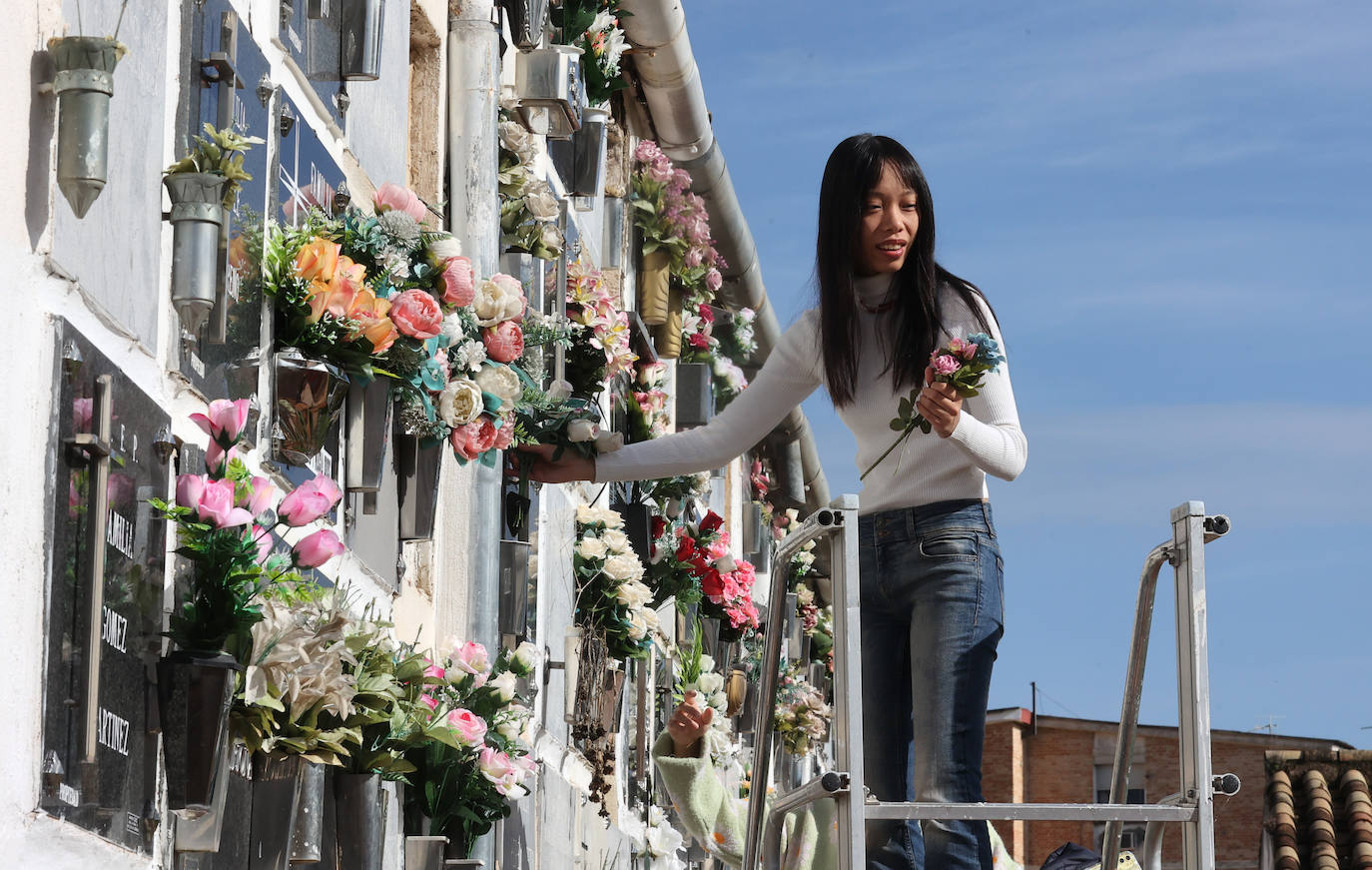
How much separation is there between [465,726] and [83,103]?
228cm

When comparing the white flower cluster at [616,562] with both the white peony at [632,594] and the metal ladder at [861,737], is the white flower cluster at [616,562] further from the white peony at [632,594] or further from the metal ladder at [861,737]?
the metal ladder at [861,737]

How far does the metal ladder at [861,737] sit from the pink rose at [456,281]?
5.41 feet

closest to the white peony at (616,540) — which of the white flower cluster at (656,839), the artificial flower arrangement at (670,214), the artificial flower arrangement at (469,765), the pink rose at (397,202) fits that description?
the white flower cluster at (656,839)

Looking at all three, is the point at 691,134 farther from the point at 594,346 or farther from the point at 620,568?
the point at 594,346

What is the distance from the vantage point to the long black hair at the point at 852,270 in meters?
4.51

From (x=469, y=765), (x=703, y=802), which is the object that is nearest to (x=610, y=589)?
(x=703, y=802)

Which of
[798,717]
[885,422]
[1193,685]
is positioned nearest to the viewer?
[1193,685]

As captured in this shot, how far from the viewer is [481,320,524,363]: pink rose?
5801 millimetres

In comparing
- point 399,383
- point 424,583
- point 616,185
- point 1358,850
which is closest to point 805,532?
point 399,383

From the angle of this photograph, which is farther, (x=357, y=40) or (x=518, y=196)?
(x=518, y=196)

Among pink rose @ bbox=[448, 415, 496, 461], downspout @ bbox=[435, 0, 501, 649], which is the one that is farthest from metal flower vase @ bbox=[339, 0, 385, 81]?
downspout @ bbox=[435, 0, 501, 649]

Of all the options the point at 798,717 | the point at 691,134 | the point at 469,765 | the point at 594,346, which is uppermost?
the point at 691,134

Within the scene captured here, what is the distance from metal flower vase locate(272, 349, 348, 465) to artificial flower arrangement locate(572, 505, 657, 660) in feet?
16.3

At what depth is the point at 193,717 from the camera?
386cm
